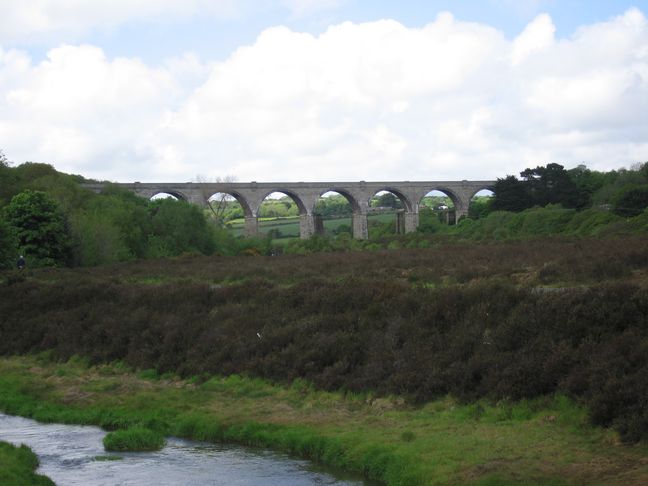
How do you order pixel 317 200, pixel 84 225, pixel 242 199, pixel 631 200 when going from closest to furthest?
pixel 84 225 < pixel 631 200 < pixel 242 199 < pixel 317 200

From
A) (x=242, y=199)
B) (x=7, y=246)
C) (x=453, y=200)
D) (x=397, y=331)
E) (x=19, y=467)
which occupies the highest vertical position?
(x=242, y=199)

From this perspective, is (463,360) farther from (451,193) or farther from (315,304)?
(451,193)

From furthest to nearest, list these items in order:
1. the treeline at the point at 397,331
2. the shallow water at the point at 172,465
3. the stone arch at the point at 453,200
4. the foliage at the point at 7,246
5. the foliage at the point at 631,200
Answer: the stone arch at the point at 453,200, the foliage at the point at 631,200, the foliage at the point at 7,246, the treeline at the point at 397,331, the shallow water at the point at 172,465

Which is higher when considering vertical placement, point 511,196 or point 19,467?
point 511,196

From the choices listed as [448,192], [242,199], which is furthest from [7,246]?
[448,192]

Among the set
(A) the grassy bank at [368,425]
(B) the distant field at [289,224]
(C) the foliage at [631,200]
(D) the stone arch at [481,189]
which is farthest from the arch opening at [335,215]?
(A) the grassy bank at [368,425]

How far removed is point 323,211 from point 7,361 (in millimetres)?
132430

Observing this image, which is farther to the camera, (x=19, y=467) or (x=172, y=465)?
(x=172, y=465)

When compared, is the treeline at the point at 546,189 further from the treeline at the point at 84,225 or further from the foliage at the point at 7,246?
the foliage at the point at 7,246

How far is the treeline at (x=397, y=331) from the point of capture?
13758 mm

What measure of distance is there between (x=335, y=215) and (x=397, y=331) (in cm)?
12940

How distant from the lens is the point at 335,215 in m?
147

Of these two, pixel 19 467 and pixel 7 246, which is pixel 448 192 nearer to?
pixel 7 246

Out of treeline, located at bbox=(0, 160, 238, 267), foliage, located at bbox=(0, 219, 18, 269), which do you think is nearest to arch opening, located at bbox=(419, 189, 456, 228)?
treeline, located at bbox=(0, 160, 238, 267)
